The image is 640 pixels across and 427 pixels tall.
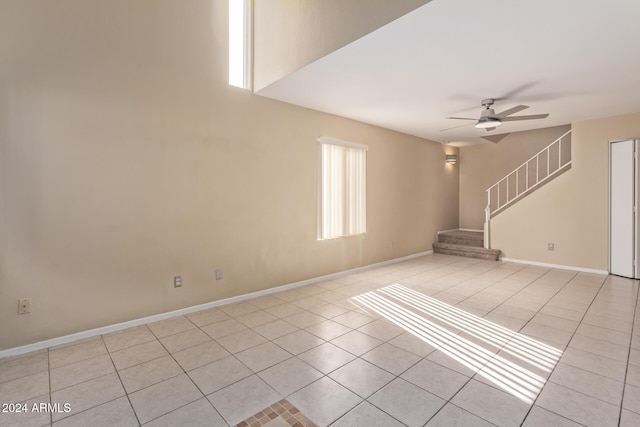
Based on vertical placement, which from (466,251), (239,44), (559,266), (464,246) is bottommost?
(559,266)

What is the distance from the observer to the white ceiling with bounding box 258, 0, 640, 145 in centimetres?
224

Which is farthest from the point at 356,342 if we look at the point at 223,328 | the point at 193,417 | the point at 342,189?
the point at 342,189

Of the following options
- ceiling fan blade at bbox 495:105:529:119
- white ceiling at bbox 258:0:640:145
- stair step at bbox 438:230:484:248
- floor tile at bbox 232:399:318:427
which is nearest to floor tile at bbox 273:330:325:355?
floor tile at bbox 232:399:318:427

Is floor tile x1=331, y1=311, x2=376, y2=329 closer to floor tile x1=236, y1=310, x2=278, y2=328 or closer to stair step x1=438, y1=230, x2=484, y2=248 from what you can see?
floor tile x1=236, y1=310, x2=278, y2=328

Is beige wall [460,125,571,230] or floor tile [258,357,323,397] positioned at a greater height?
beige wall [460,125,571,230]

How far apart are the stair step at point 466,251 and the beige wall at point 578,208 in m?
0.45

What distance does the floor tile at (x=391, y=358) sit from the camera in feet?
7.79

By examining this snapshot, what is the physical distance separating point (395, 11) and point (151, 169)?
275cm

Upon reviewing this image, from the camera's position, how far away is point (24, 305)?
2.63 metres

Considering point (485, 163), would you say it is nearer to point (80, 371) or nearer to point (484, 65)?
point (484, 65)

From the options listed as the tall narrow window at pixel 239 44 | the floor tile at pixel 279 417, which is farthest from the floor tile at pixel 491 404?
the tall narrow window at pixel 239 44

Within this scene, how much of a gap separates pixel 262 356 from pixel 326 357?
0.54 m

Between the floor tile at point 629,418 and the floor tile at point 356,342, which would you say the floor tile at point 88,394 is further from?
the floor tile at point 629,418

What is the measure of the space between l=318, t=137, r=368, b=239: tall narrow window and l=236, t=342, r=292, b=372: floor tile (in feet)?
7.68
